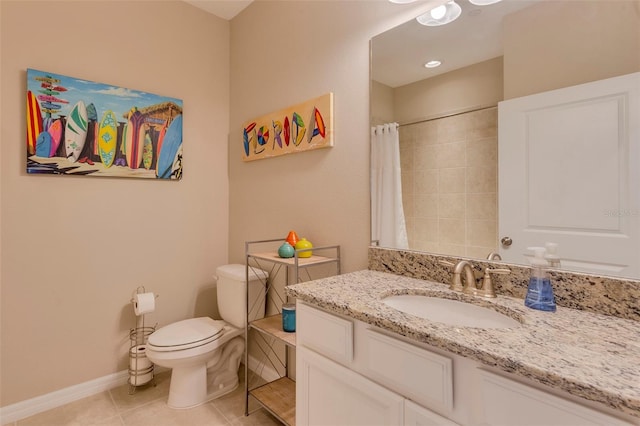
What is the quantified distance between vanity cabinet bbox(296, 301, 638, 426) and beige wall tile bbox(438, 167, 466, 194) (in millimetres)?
693

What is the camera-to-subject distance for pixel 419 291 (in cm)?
121

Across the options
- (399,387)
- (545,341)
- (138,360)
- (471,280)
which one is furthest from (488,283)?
(138,360)

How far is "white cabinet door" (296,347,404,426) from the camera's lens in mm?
930

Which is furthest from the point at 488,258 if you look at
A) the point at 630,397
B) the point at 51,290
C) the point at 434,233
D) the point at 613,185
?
the point at 51,290

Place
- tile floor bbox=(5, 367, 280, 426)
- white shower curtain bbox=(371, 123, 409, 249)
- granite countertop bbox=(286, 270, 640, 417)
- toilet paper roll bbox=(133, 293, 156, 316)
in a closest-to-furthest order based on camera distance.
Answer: granite countertop bbox=(286, 270, 640, 417)
white shower curtain bbox=(371, 123, 409, 249)
tile floor bbox=(5, 367, 280, 426)
toilet paper roll bbox=(133, 293, 156, 316)

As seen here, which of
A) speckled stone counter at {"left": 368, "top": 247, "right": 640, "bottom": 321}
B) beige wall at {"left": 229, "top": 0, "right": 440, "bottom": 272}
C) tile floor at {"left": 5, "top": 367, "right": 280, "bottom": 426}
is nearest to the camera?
speckled stone counter at {"left": 368, "top": 247, "right": 640, "bottom": 321}

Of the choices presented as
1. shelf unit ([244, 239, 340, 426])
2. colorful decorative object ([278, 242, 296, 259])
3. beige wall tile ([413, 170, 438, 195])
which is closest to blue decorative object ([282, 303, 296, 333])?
shelf unit ([244, 239, 340, 426])

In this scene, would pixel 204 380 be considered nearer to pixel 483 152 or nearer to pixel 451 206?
pixel 451 206

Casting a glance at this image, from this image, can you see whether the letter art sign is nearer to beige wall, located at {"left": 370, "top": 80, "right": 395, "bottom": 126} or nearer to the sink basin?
beige wall, located at {"left": 370, "top": 80, "right": 395, "bottom": 126}

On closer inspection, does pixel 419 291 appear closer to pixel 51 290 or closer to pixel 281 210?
pixel 281 210

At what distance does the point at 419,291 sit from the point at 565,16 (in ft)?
3.41

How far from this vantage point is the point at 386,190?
156 cm

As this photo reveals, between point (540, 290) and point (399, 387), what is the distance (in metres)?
0.52

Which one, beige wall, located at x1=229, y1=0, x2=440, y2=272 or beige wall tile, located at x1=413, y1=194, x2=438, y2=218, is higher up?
beige wall, located at x1=229, y1=0, x2=440, y2=272
